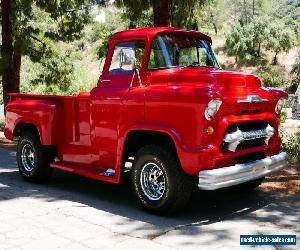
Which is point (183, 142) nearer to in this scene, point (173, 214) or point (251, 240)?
point (173, 214)

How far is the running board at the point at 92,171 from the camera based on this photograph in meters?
6.39

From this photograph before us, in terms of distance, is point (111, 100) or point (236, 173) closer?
point (236, 173)

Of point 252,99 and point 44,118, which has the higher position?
point 252,99

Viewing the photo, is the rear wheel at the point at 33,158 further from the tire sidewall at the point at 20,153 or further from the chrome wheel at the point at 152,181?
the chrome wheel at the point at 152,181

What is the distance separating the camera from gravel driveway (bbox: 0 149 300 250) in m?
5.03

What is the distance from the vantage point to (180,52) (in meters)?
6.69

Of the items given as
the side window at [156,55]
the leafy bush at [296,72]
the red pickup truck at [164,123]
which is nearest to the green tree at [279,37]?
the leafy bush at [296,72]

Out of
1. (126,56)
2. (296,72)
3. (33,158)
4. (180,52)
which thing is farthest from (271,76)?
(126,56)

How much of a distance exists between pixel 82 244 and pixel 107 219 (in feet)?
3.01

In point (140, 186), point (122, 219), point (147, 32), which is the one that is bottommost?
point (122, 219)

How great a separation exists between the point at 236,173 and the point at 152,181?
1126 mm

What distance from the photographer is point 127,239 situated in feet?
16.7

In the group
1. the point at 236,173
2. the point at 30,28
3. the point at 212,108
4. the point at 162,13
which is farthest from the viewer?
the point at 30,28

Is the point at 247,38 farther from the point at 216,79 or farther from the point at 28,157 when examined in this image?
the point at 216,79
